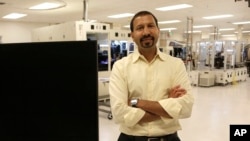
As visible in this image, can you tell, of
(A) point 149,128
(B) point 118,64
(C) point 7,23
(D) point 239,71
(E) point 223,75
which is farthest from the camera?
(C) point 7,23

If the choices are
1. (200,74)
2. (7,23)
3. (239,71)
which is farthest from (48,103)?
(7,23)

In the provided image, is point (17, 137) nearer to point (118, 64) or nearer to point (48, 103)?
point (48, 103)

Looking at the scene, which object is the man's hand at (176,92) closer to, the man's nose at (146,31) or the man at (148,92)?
the man at (148,92)

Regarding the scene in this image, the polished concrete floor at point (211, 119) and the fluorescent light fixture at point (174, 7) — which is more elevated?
the fluorescent light fixture at point (174, 7)

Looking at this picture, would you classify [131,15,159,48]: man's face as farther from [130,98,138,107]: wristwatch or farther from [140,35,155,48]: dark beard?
[130,98,138,107]: wristwatch

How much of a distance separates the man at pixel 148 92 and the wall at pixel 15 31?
38.1 ft

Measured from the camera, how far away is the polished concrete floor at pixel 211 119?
4.41 meters

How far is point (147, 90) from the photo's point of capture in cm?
166

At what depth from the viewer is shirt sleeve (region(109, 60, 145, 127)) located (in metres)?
1.57

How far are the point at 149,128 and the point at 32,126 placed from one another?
0.98 metres

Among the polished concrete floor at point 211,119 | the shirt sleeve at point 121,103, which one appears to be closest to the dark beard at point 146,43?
the shirt sleeve at point 121,103

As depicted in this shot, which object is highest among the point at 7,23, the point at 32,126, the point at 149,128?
the point at 7,23

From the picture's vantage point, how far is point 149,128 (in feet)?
5.28

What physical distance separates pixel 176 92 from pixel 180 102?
0.23 feet
